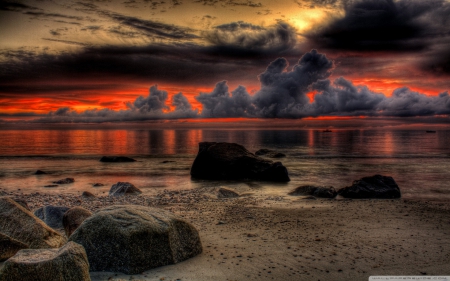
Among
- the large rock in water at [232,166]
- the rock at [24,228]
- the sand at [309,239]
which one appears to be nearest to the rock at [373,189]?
the sand at [309,239]

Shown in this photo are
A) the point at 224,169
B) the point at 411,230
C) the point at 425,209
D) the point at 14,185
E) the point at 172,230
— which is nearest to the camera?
the point at 172,230

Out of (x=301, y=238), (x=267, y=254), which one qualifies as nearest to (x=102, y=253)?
(x=267, y=254)

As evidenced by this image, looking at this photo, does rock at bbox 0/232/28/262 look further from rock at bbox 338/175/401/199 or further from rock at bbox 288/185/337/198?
rock at bbox 338/175/401/199

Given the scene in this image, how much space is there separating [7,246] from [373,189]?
50.5 feet

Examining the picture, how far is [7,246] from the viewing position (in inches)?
271

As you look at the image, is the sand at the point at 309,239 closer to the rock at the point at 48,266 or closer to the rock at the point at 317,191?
the rock at the point at 317,191

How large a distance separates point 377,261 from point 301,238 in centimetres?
218

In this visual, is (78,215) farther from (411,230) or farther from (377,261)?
(411,230)

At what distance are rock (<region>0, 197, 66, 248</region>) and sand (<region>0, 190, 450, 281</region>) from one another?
1.70 m

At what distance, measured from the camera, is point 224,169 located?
23.4 meters

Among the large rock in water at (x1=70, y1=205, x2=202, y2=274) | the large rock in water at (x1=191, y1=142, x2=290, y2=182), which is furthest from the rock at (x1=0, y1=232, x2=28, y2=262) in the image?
the large rock in water at (x1=191, y1=142, x2=290, y2=182)

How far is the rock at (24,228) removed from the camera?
7.24 meters

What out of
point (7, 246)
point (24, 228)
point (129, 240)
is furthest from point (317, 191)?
point (7, 246)

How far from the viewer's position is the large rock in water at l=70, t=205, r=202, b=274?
664 centimetres
